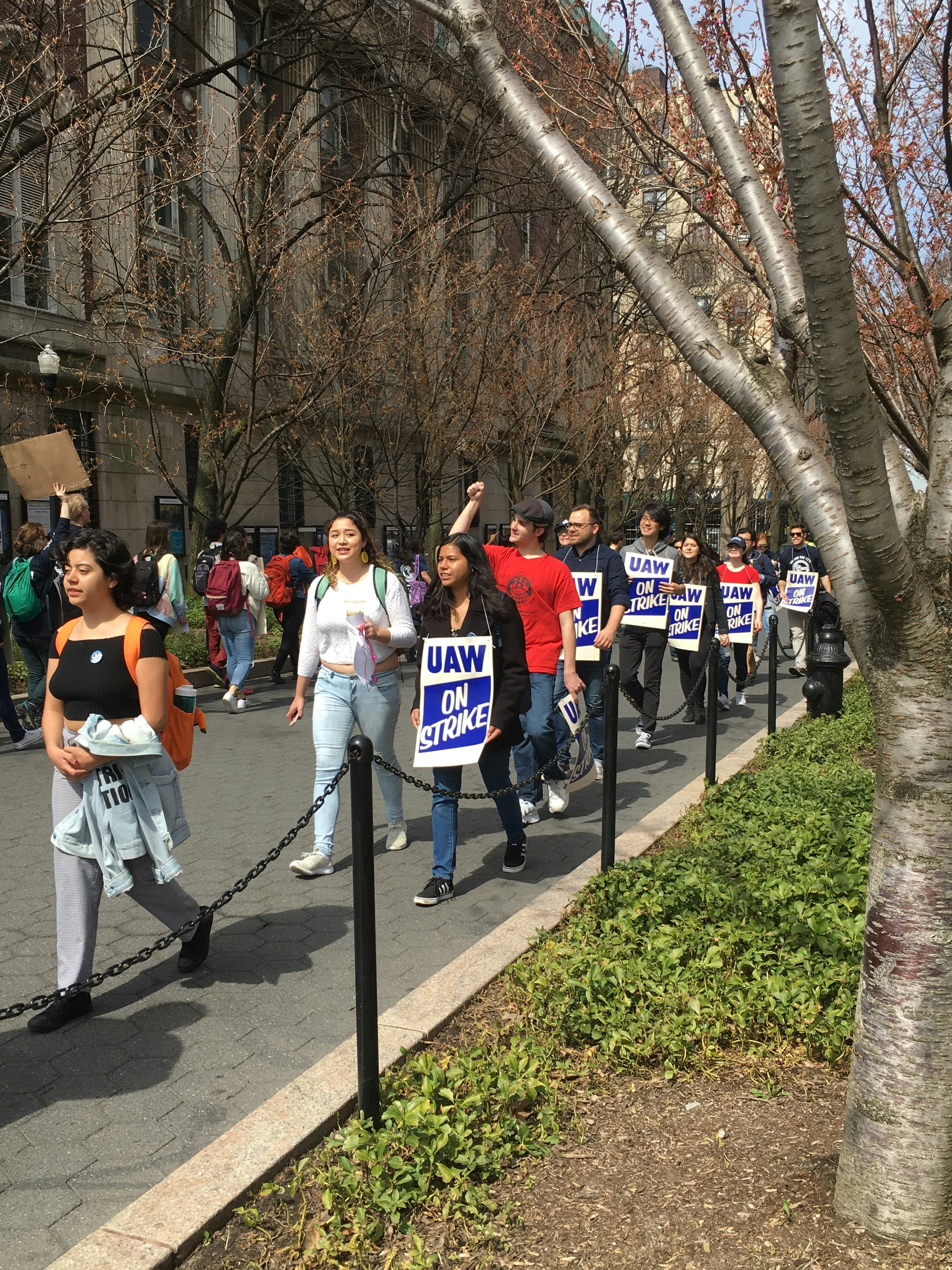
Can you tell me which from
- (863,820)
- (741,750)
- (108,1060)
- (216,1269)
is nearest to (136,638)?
(108,1060)

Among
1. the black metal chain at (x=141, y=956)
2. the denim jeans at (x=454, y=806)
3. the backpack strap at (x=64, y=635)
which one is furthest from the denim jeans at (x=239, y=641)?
the black metal chain at (x=141, y=956)

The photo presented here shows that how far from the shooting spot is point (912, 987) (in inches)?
106

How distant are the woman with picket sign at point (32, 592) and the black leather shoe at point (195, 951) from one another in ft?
20.0

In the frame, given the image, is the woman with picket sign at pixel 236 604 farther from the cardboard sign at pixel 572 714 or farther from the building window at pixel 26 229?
the cardboard sign at pixel 572 714

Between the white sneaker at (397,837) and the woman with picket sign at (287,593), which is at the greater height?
the woman with picket sign at (287,593)

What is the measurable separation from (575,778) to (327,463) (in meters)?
14.4

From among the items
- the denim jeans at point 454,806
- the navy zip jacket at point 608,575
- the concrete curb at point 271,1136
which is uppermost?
the navy zip jacket at point 608,575

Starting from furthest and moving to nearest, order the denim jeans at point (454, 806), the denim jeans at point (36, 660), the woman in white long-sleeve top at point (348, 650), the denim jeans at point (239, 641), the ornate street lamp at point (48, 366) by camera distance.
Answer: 1. the ornate street lamp at point (48, 366)
2. the denim jeans at point (239, 641)
3. the denim jeans at point (36, 660)
4. the woman in white long-sleeve top at point (348, 650)
5. the denim jeans at point (454, 806)

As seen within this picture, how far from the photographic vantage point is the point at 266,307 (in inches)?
845

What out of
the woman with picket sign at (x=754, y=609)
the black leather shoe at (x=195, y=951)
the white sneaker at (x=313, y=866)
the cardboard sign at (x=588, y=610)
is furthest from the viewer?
the woman with picket sign at (x=754, y=609)

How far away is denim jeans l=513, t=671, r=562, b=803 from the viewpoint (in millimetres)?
6930

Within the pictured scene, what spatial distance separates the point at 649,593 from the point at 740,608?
9.05ft

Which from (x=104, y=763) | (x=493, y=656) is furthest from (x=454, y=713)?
(x=104, y=763)

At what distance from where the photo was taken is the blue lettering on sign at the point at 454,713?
553 cm
